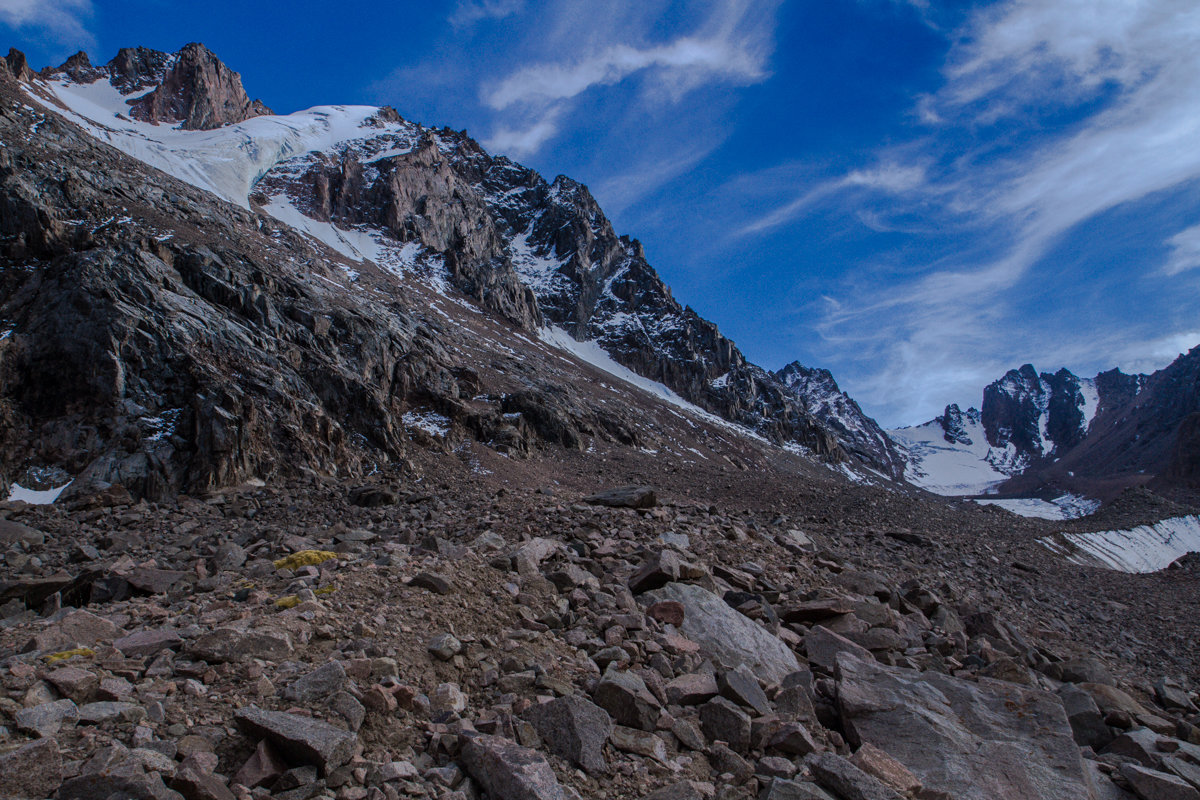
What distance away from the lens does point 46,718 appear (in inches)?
138

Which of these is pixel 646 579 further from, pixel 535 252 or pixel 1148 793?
pixel 535 252

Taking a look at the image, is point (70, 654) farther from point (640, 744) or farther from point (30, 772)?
point (640, 744)

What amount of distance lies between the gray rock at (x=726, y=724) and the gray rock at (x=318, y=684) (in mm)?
3067

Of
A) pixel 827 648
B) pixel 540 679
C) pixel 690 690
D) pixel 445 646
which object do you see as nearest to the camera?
pixel 540 679

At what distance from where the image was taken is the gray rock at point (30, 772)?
2.97 meters

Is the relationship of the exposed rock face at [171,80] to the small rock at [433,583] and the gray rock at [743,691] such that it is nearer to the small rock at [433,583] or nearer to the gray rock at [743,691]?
the small rock at [433,583]

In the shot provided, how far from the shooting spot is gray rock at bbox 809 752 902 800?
4.24 meters

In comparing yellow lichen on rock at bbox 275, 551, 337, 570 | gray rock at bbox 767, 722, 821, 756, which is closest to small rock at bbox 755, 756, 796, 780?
gray rock at bbox 767, 722, 821, 756

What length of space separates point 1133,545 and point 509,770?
4440 cm

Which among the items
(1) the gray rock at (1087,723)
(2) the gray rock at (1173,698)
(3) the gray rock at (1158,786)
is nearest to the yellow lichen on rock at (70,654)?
(3) the gray rock at (1158,786)

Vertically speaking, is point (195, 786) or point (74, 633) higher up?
point (195, 786)

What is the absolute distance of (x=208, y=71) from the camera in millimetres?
102125

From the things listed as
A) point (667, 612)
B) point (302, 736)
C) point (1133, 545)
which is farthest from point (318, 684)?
point (1133, 545)

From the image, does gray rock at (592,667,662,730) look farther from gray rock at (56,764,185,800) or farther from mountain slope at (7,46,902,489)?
mountain slope at (7,46,902,489)
